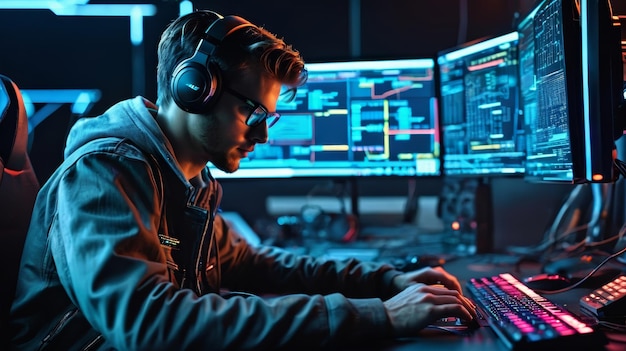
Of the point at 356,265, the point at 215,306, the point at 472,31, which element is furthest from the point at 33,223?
the point at 472,31

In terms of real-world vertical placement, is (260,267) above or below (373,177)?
below

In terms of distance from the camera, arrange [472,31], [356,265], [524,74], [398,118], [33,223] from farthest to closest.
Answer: [472,31], [398,118], [524,74], [356,265], [33,223]

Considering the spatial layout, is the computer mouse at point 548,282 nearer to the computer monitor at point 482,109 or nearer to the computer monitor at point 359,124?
the computer monitor at point 482,109

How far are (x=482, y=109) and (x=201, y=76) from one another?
33.8 inches

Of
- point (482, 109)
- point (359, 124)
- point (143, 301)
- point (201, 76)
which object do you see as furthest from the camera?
point (359, 124)

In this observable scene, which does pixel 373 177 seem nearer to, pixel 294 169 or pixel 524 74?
pixel 294 169

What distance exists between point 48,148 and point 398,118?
1096mm

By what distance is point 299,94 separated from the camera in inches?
65.0

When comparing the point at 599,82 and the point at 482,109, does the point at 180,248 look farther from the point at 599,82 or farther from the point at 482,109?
the point at 482,109

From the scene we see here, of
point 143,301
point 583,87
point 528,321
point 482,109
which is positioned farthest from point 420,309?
point 482,109

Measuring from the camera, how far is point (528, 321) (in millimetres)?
783

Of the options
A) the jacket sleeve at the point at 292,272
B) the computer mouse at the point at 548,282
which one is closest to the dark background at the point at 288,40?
the jacket sleeve at the point at 292,272

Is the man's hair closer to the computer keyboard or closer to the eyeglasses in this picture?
the eyeglasses

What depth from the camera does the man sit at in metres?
0.74
